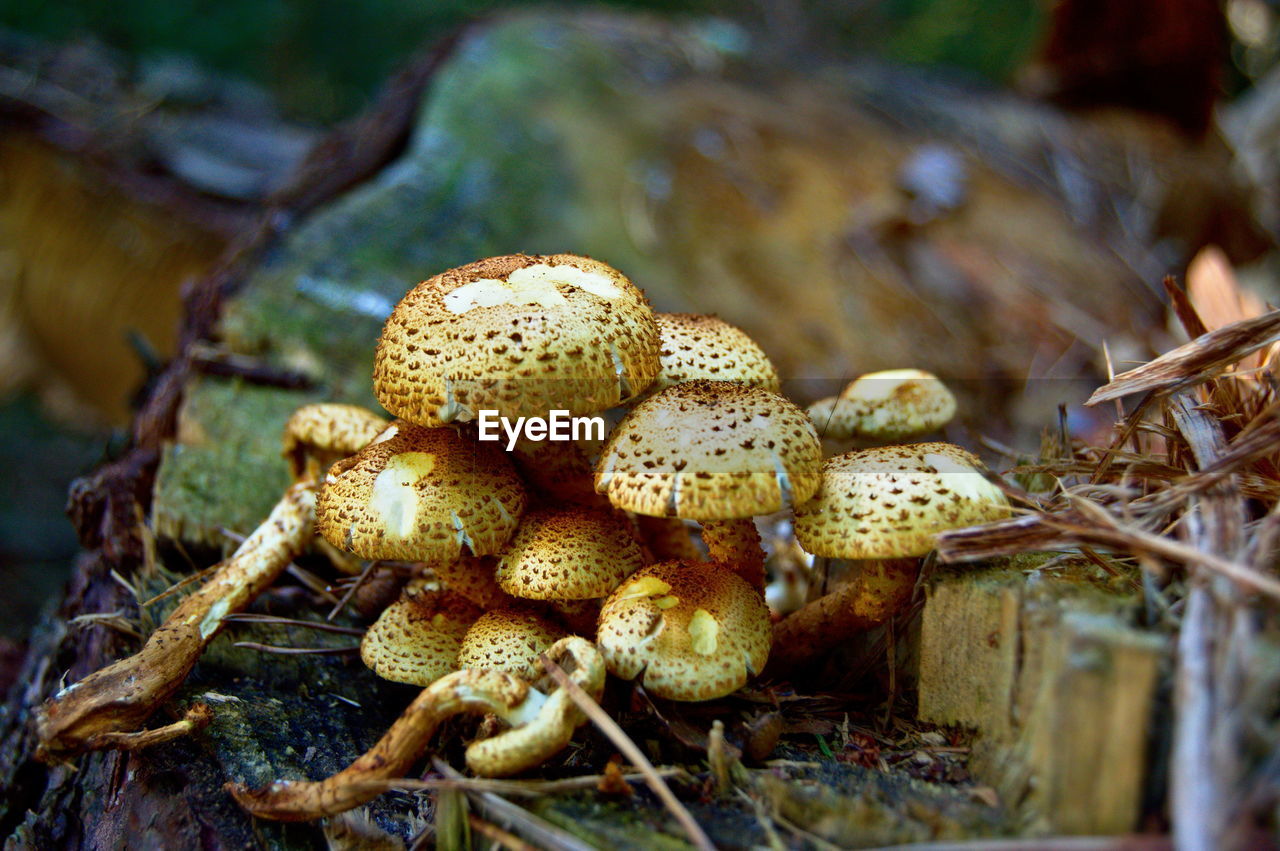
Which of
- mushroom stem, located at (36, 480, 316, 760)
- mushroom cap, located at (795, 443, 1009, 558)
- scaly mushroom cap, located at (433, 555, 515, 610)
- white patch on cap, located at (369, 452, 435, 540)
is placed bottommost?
mushroom stem, located at (36, 480, 316, 760)

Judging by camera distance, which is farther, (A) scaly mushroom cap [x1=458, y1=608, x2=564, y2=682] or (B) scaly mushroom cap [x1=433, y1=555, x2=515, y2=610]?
(B) scaly mushroom cap [x1=433, y1=555, x2=515, y2=610]

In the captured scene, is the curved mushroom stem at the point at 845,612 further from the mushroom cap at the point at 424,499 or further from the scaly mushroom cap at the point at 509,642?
the mushroom cap at the point at 424,499

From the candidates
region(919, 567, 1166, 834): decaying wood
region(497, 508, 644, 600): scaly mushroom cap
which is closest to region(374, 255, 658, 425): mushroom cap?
region(497, 508, 644, 600): scaly mushroom cap

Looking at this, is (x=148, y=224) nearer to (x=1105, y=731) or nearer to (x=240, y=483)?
(x=240, y=483)

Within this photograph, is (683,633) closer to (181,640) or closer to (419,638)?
(419,638)

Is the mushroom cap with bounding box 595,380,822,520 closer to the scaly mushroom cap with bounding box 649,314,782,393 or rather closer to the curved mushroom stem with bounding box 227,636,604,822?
the scaly mushroom cap with bounding box 649,314,782,393

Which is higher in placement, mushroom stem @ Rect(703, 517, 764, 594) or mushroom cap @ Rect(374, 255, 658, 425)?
mushroom cap @ Rect(374, 255, 658, 425)

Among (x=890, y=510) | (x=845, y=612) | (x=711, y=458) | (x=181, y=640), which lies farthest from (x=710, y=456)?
(x=181, y=640)
